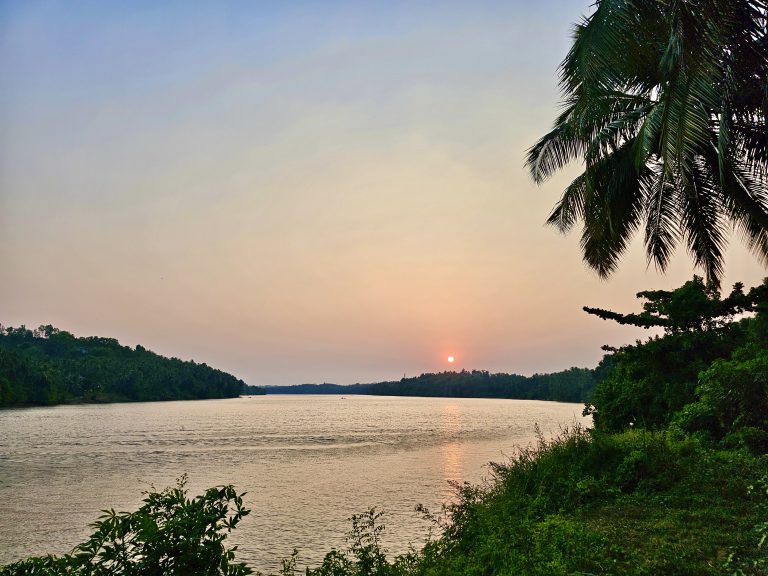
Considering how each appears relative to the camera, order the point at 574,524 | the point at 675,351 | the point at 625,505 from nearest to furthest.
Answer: the point at 574,524
the point at 625,505
the point at 675,351

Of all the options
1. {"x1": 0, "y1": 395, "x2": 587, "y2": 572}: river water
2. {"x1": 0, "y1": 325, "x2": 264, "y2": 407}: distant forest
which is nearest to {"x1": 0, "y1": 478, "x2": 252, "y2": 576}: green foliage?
{"x1": 0, "y1": 395, "x2": 587, "y2": 572}: river water

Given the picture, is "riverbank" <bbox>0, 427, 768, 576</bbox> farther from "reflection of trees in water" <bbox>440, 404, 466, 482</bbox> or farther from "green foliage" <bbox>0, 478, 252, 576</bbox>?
"reflection of trees in water" <bbox>440, 404, 466, 482</bbox>

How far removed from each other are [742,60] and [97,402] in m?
146

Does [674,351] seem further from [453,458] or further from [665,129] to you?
[453,458]

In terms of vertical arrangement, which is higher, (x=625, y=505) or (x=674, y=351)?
(x=674, y=351)

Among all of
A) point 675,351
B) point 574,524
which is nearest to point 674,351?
point 675,351

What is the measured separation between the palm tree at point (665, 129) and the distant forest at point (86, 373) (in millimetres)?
113567

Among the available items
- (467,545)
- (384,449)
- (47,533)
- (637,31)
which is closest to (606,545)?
(467,545)

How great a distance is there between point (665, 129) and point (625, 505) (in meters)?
6.57

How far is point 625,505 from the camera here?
9844 mm

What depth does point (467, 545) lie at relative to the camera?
9484 mm

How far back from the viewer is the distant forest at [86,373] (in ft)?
355

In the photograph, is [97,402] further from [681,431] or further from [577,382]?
[681,431]

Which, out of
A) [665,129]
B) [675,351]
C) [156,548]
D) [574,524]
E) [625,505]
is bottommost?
[625,505]
